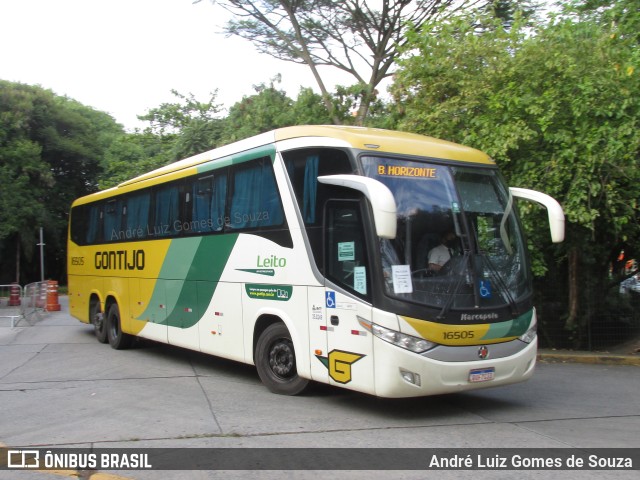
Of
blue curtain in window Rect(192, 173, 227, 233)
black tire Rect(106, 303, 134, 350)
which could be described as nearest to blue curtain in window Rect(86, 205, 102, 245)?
black tire Rect(106, 303, 134, 350)

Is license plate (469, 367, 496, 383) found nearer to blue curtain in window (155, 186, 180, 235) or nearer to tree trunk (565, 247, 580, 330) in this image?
blue curtain in window (155, 186, 180, 235)

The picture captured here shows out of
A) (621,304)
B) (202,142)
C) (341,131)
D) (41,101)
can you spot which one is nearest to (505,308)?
(341,131)

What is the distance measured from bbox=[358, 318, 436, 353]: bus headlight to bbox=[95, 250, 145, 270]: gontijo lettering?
260 inches

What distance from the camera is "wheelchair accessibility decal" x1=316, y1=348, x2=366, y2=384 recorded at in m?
7.16

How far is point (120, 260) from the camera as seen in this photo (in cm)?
1309

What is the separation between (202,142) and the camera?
20.1m

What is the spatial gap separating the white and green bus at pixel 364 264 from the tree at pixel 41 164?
27.6 metres

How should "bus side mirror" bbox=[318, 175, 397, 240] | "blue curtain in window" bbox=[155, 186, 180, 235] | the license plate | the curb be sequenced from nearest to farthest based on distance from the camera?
1. "bus side mirror" bbox=[318, 175, 397, 240]
2. the license plate
3. "blue curtain in window" bbox=[155, 186, 180, 235]
4. the curb

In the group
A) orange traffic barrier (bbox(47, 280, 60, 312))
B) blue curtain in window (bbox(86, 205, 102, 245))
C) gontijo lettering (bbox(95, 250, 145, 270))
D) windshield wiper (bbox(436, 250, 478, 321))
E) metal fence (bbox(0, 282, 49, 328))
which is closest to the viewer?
windshield wiper (bbox(436, 250, 478, 321))

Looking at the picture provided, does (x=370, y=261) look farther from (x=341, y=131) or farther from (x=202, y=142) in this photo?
(x=202, y=142)

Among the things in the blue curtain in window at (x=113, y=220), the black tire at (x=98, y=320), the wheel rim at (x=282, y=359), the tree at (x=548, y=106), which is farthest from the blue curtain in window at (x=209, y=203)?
the black tire at (x=98, y=320)

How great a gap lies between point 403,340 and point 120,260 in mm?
8091

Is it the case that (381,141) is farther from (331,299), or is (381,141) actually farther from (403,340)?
(403,340)

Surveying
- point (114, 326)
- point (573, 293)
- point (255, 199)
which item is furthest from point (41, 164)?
point (573, 293)
